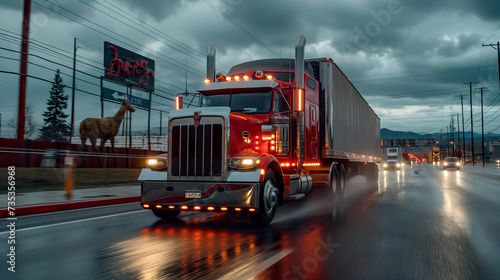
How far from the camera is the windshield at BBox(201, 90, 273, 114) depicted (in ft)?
29.6

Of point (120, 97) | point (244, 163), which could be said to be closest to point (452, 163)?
point (120, 97)

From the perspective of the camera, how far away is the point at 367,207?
11.1 meters

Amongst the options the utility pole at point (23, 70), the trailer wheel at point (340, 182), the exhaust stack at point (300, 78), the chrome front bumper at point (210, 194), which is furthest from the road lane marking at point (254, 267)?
the utility pole at point (23, 70)

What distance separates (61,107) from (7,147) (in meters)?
53.2

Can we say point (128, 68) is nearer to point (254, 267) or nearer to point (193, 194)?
point (193, 194)

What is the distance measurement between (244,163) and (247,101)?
2063mm

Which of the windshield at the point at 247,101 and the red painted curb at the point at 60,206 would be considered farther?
the red painted curb at the point at 60,206

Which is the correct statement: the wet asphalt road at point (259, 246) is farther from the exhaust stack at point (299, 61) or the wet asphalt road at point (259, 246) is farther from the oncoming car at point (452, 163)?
the oncoming car at point (452, 163)

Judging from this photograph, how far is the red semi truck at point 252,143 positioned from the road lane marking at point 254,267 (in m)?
1.85

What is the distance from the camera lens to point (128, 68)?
35656mm

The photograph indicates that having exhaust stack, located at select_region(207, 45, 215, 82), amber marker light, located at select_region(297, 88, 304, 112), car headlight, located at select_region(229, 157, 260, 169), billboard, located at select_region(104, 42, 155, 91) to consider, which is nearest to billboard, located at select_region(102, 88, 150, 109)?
billboard, located at select_region(104, 42, 155, 91)

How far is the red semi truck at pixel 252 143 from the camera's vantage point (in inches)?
292

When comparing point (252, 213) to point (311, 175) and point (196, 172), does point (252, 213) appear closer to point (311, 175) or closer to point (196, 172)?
point (196, 172)

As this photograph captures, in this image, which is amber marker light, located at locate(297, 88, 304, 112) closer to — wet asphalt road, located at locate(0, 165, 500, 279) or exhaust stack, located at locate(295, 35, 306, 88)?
exhaust stack, located at locate(295, 35, 306, 88)
